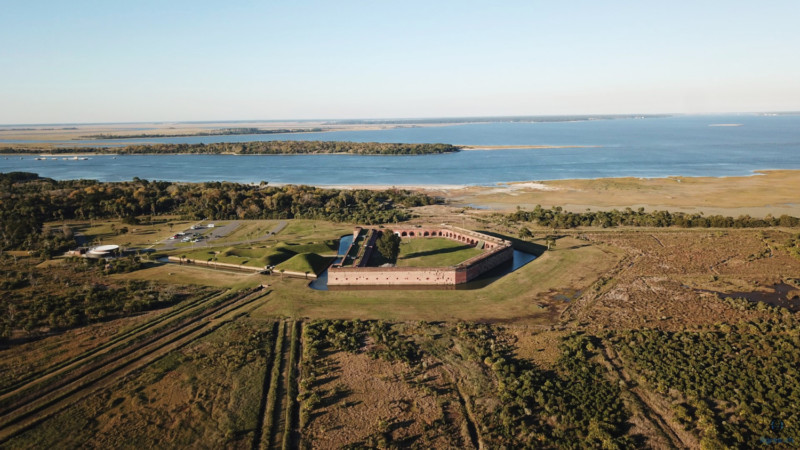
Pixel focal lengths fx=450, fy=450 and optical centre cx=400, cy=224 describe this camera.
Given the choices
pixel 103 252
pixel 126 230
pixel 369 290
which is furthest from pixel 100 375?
pixel 126 230

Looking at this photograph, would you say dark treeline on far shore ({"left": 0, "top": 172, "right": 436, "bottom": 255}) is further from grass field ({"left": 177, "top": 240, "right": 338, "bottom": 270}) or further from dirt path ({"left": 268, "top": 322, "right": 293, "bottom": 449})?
dirt path ({"left": 268, "top": 322, "right": 293, "bottom": 449})

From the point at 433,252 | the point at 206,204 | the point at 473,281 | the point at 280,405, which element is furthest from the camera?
the point at 206,204

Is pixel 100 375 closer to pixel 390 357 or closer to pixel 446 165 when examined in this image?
pixel 390 357

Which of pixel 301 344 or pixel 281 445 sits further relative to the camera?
pixel 301 344

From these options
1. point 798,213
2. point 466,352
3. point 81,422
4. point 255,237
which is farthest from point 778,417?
point 798,213

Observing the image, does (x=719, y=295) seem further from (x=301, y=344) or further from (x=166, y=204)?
(x=166, y=204)

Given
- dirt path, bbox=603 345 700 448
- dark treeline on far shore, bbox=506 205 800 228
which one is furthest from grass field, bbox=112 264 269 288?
dark treeline on far shore, bbox=506 205 800 228

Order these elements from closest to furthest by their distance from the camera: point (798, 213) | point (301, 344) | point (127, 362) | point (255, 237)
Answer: point (127, 362)
point (301, 344)
point (255, 237)
point (798, 213)
